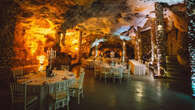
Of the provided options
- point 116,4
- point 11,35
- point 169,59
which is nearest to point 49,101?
point 11,35

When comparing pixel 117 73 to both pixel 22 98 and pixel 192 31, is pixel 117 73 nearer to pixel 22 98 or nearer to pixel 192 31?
pixel 192 31

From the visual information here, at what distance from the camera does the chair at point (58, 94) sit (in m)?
2.78

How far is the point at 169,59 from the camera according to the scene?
922cm

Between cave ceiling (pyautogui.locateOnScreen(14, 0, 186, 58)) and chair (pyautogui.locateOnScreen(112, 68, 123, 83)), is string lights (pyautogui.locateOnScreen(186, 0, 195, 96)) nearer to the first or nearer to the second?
cave ceiling (pyautogui.locateOnScreen(14, 0, 186, 58))

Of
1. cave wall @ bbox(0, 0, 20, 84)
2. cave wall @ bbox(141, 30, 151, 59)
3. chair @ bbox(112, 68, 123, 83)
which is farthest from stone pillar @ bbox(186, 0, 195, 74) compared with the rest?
cave wall @ bbox(0, 0, 20, 84)

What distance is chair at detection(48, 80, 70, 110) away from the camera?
2779 mm

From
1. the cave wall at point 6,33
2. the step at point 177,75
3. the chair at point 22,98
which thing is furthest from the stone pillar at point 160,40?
the cave wall at point 6,33

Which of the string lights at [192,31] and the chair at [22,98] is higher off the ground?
the string lights at [192,31]

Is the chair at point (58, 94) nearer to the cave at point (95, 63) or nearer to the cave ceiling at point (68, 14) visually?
the cave at point (95, 63)

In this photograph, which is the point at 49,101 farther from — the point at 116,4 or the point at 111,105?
the point at 116,4

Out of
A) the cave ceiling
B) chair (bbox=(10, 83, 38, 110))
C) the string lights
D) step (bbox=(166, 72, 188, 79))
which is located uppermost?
the cave ceiling

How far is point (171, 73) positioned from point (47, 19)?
954 centimetres

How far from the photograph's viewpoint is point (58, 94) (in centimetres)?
291

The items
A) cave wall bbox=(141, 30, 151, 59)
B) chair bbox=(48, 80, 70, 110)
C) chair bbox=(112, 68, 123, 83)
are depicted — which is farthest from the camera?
cave wall bbox=(141, 30, 151, 59)
